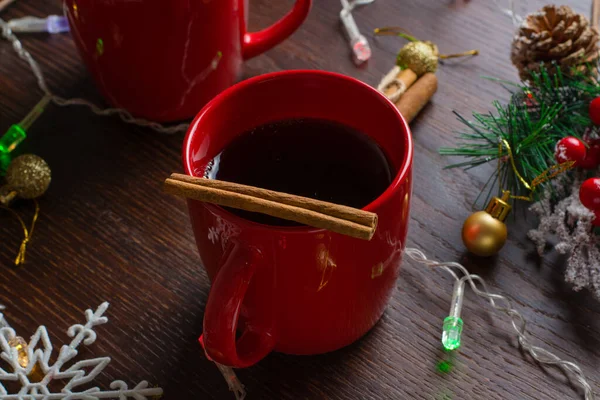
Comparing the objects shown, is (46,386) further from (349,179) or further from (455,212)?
(455,212)

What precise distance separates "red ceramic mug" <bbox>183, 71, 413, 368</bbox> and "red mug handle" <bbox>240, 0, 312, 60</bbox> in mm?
186

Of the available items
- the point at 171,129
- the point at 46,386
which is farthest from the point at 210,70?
the point at 46,386

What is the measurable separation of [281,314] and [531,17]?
46 centimetres

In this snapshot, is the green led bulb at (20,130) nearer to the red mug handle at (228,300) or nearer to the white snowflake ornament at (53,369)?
the white snowflake ornament at (53,369)

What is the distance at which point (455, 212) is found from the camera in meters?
0.65

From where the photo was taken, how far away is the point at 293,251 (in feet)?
1.40

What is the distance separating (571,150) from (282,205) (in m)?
0.33

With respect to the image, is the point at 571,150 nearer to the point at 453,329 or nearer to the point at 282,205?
the point at 453,329

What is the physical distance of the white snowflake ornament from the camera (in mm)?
531

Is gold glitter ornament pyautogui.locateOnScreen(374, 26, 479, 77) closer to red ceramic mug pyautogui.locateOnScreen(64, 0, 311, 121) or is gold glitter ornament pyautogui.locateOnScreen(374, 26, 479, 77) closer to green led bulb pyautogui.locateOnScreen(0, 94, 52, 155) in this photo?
red ceramic mug pyautogui.locateOnScreen(64, 0, 311, 121)

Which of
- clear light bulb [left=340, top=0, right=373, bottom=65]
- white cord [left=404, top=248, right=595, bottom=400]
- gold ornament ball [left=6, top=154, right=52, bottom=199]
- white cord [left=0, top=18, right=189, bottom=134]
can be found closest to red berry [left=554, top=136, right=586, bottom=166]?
white cord [left=404, top=248, right=595, bottom=400]

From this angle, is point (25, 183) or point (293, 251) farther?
point (25, 183)

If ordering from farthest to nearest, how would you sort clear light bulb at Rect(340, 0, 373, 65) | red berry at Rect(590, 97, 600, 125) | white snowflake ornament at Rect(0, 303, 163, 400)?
1. clear light bulb at Rect(340, 0, 373, 65)
2. red berry at Rect(590, 97, 600, 125)
3. white snowflake ornament at Rect(0, 303, 163, 400)

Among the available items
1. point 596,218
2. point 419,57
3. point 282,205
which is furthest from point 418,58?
point 282,205
